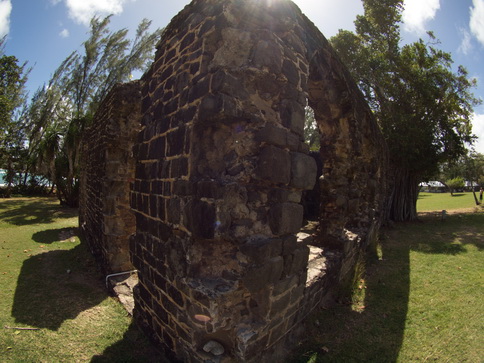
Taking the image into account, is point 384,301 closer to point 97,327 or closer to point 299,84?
point 299,84

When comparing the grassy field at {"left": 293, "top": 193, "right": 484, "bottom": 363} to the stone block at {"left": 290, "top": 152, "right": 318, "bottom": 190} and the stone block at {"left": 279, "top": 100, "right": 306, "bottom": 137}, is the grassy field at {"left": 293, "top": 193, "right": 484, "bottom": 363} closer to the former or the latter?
the stone block at {"left": 290, "top": 152, "right": 318, "bottom": 190}

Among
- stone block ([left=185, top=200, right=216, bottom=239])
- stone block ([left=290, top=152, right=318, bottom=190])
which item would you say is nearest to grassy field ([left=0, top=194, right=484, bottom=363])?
stone block ([left=185, top=200, right=216, bottom=239])

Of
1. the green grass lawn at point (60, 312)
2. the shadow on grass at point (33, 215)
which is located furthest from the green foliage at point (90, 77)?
the green grass lawn at point (60, 312)

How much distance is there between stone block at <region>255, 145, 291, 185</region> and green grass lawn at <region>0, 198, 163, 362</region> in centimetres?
235

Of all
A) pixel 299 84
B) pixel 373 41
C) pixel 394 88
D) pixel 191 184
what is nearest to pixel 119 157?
pixel 191 184

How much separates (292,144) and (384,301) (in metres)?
3.63

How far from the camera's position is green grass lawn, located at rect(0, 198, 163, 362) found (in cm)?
297

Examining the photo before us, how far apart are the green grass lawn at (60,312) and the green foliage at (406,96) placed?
12707mm

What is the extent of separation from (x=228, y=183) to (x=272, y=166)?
1.39 feet

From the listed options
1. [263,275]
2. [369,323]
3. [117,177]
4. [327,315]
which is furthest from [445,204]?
[263,275]

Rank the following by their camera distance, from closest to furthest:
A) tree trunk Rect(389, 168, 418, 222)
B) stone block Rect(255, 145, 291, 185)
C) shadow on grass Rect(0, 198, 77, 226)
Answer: stone block Rect(255, 145, 291, 185) < shadow on grass Rect(0, 198, 77, 226) < tree trunk Rect(389, 168, 418, 222)

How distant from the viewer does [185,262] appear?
7.98 feet

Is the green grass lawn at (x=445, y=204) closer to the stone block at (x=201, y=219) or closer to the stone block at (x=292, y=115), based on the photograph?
the stone block at (x=292, y=115)

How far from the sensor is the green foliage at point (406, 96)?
12.4 metres
